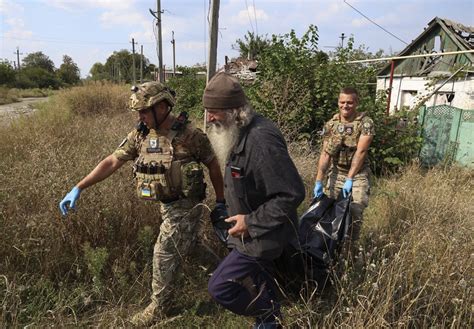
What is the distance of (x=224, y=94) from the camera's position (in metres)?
1.75

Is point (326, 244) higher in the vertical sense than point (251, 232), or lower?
lower

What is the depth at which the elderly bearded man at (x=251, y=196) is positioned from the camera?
1.68 m

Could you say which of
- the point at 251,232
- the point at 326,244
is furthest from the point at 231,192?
the point at 326,244

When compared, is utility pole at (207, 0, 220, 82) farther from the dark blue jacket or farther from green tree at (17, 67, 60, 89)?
green tree at (17, 67, 60, 89)

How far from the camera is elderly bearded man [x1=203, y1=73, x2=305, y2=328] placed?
1.68 metres

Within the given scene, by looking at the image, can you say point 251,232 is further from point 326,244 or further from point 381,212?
point 381,212

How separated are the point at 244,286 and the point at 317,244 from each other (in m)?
0.70

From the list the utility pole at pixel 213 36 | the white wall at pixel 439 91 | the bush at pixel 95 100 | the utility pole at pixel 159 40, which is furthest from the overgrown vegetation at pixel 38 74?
the utility pole at pixel 213 36

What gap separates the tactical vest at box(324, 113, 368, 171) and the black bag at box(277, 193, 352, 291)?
893mm

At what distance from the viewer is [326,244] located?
230 cm

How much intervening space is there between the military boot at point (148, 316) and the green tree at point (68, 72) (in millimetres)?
57805

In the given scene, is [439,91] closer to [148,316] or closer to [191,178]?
[191,178]

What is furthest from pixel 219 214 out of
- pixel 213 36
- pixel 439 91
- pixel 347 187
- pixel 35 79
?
pixel 35 79

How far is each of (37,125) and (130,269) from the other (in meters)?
4.61
